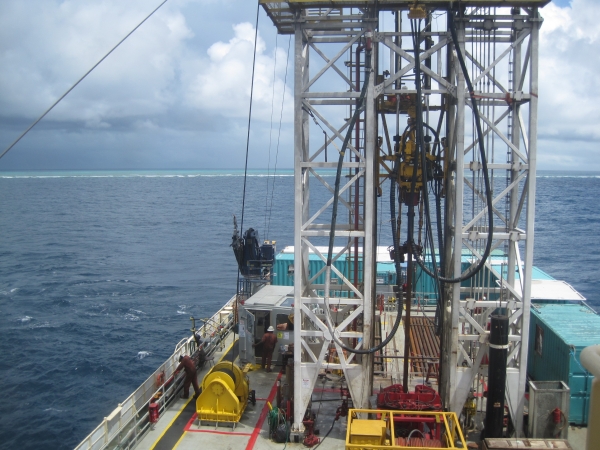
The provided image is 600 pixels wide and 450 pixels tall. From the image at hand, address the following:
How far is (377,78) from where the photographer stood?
12.6m

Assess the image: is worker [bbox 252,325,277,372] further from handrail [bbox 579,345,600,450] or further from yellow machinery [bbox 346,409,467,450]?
handrail [bbox 579,345,600,450]

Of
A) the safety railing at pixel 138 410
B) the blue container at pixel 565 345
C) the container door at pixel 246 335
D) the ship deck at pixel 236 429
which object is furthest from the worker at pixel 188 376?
the blue container at pixel 565 345

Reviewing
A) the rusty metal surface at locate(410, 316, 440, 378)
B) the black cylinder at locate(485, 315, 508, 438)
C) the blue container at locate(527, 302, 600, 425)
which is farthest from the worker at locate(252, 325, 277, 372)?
the blue container at locate(527, 302, 600, 425)

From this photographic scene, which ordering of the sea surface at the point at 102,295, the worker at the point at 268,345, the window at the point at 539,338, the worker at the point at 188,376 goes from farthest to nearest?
the sea surface at the point at 102,295
the worker at the point at 268,345
the window at the point at 539,338
the worker at the point at 188,376

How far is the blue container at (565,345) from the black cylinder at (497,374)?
2.38 metres

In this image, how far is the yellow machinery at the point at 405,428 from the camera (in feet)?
31.8

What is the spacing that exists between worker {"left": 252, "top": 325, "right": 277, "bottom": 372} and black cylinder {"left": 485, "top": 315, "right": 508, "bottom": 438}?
6556 mm

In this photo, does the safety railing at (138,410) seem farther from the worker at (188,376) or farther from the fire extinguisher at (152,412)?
the worker at (188,376)

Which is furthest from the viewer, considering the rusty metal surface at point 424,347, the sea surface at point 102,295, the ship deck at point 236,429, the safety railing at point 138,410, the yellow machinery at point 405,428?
the sea surface at point 102,295

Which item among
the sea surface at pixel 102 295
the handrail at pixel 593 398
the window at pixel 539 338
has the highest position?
the handrail at pixel 593 398

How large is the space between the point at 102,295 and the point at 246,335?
97.6ft

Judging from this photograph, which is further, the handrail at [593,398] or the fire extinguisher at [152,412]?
the fire extinguisher at [152,412]

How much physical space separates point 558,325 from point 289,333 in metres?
7.68

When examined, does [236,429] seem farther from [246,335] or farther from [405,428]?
[405,428]
